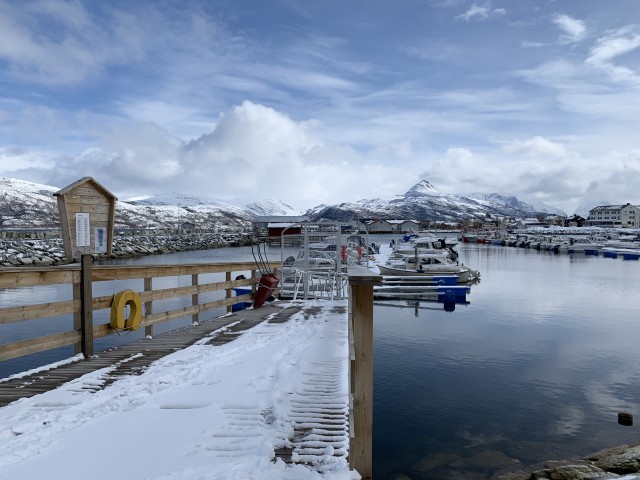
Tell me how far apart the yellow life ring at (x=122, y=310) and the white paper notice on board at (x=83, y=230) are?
3.65 feet

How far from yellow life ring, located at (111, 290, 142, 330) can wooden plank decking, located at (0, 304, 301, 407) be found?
416 mm

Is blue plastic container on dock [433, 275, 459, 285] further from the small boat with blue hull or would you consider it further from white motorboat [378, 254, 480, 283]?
the small boat with blue hull

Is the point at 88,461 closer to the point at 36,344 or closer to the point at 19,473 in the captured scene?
the point at 19,473

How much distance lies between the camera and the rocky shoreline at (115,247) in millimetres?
43500

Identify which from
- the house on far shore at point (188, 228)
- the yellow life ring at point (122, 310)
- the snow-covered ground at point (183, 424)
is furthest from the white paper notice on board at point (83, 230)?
the house on far shore at point (188, 228)

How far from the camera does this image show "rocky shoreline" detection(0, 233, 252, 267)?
43500mm

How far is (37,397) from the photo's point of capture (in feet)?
18.4

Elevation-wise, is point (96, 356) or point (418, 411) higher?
point (96, 356)

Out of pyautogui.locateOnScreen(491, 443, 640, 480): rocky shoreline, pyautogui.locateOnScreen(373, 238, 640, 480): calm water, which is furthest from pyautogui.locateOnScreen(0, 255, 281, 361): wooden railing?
pyautogui.locateOnScreen(491, 443, 640, 480): rocky shoreline

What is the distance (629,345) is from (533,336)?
3.22m

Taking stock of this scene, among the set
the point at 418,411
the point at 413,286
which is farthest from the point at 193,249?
the point at 418,411

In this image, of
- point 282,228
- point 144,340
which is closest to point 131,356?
point 144,340

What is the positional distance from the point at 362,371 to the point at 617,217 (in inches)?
7787

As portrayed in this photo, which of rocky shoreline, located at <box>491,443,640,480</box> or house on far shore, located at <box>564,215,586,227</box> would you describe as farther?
house on far shore, located at <box>564,215,586,227</box>
